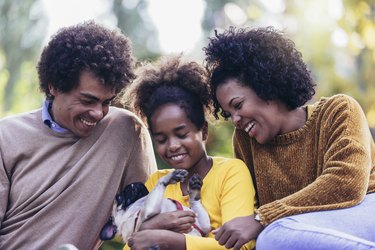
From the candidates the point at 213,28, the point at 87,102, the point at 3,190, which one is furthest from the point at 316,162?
the point at 213,28

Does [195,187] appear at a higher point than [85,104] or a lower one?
lower

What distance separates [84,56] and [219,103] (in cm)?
79

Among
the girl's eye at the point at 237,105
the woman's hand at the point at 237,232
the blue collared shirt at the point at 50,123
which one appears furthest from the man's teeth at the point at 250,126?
the blue collared shirt at the point at 50,123

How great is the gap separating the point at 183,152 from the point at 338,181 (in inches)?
32.0

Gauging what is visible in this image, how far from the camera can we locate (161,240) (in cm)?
347

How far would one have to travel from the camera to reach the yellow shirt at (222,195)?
11.5ft

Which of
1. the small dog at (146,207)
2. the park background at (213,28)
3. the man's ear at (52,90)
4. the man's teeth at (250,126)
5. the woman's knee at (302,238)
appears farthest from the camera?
the park background at (213,28)

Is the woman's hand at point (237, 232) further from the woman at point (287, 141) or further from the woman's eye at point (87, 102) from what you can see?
the woman's eye at point (87, 102)

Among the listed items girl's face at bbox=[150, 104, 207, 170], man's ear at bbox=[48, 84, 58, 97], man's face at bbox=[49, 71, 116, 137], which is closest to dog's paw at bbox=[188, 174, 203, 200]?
girl's face at bbox=[150, 104, 207, 170]

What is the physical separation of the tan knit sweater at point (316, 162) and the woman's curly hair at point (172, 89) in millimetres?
288

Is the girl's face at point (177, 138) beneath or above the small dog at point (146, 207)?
above

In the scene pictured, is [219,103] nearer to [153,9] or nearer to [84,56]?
[84,56]

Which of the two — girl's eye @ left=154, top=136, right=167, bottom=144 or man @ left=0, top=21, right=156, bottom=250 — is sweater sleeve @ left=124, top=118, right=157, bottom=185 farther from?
girl's eye @ left=154, top=136, right=167, bottom=144

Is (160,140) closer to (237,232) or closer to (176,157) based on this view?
(176,157)
